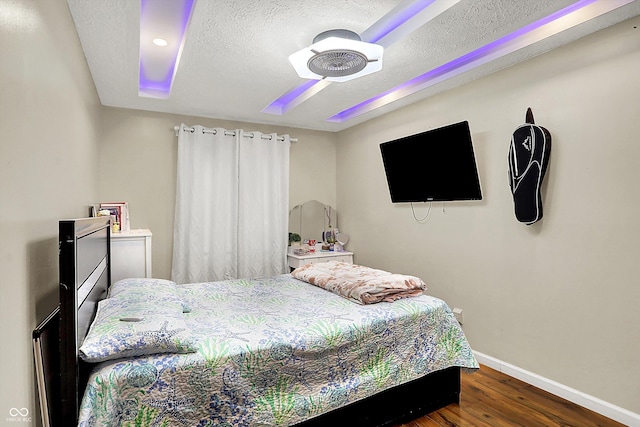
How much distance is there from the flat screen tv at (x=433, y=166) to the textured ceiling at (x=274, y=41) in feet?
1.52

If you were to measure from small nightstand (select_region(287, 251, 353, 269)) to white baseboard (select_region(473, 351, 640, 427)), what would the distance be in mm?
1927

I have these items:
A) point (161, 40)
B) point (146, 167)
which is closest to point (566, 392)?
point (161, 40)

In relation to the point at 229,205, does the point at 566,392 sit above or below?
below

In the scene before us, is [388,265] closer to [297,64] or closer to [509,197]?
[509,197]

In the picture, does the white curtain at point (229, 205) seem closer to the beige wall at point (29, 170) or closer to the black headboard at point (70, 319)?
the beige wall at point (29, 170)

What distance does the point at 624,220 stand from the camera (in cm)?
220

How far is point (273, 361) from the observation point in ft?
5.87

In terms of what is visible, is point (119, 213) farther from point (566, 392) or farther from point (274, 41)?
point (566, 392)

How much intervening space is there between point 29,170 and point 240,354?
1128mm

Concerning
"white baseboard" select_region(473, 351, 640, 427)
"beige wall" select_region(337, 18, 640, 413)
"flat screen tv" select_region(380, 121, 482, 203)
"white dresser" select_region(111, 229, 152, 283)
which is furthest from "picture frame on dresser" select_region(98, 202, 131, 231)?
"white baseboard" select_region(473, 351, 640, 427)

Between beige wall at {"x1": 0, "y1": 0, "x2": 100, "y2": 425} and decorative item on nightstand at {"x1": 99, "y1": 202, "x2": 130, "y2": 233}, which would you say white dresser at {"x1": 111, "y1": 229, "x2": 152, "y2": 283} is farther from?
beige wall at {"x1": 0, "y1": 0, "x2": 100, "y2": 425}

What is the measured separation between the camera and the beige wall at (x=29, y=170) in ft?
3.63

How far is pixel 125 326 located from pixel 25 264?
1.56 feet

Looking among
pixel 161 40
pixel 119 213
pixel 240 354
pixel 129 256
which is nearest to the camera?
pixel 240 354
